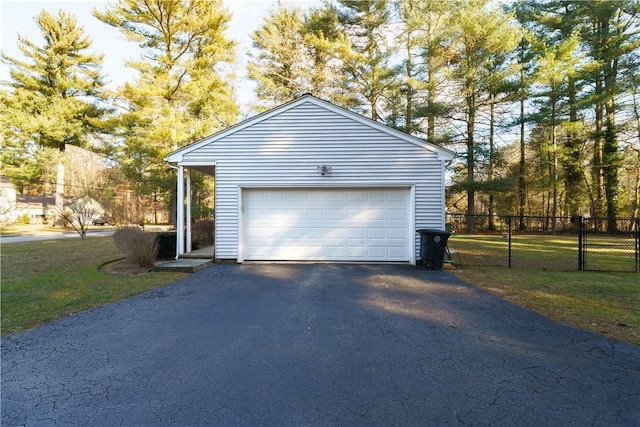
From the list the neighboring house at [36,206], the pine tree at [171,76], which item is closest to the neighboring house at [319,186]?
the pine tree at [171,76]

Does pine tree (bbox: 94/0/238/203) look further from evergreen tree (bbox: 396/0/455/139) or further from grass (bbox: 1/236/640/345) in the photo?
evergreen tree (bbox: 396/0/455/139)

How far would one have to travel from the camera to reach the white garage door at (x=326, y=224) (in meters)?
8.20

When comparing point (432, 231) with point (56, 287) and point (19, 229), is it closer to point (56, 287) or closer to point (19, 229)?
point (56, 287)

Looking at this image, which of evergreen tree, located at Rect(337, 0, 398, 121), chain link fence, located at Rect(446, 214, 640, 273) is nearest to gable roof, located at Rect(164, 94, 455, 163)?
chain link fence, located at Rect(446, 214, 640, 273)

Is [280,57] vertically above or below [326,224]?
above

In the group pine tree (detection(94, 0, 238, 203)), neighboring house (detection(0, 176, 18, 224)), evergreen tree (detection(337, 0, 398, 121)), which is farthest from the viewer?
neighboring house (detection(0, 176, 18, 224))

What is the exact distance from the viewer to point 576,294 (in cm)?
538

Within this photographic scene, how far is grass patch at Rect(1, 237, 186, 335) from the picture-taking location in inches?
165

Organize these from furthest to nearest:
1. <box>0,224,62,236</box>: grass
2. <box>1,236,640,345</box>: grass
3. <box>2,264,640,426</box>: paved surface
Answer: <box>0,224,62,236</box>: grass → <box>1,236,640,345</box>: grass → <box>2,264,640,426</box>: paved surface

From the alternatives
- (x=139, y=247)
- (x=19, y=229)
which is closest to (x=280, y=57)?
(x=139, y=247)

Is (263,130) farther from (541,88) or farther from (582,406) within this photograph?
(541,88)

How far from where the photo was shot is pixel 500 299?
5062 millimetres

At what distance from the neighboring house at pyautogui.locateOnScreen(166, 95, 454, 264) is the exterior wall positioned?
3 cm

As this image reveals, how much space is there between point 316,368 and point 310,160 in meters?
6.31
